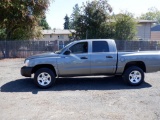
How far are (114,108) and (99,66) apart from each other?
2879 millimetres

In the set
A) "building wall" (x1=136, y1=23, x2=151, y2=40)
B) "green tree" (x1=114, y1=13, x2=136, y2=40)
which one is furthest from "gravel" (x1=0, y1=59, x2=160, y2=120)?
"building wall" (x1=136, y1=23, x2=151, y2=40)

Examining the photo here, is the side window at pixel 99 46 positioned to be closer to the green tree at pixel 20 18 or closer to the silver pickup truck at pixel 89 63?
the silver pickup truck at pixel 89 63

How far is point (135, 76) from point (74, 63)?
233cm

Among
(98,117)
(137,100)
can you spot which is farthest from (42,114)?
(137,100)

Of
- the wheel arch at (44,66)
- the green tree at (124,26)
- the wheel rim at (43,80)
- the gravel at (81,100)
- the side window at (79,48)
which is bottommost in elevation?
the gravel at (81,100)

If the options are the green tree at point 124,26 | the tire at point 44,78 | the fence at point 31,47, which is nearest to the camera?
the tire at point 44,78

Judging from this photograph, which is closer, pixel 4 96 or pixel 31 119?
pixel 31 119

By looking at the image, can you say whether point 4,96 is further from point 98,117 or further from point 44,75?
point 98,117

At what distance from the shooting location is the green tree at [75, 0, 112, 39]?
23302 mm

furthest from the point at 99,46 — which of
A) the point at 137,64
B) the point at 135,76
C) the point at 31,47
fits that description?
the point at 31,47

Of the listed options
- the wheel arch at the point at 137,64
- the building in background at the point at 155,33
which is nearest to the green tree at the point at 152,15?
the building in background at the point at 155,33

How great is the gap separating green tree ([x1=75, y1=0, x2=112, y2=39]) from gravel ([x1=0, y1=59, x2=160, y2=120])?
13.8 meters

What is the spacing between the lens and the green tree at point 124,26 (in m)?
23.1

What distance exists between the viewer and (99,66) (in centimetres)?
902
